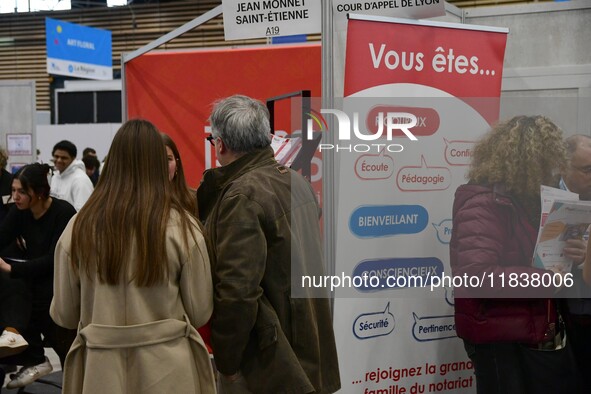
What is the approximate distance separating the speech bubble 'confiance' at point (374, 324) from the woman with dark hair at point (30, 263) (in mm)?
1645

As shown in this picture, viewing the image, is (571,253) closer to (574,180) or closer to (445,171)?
(574,180)

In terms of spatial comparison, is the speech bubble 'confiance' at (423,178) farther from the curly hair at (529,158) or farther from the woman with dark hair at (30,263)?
the woman with dark hair at (30,263)

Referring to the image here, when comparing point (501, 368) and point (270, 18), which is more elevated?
point (270, 18)

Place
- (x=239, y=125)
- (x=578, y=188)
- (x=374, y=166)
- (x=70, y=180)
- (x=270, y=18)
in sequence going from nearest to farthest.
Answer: (x=239, y=125) < (x=578, y=188) < (x=374, y=166) < (x=270, y=18) < (x=70, y=180)

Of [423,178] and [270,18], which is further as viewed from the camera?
[270,18]

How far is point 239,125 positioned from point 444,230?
3.43 feet

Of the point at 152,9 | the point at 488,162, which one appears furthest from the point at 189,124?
the point at 152,9

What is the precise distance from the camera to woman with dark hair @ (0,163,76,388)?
3646 millimetres

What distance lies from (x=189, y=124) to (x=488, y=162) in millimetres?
2956

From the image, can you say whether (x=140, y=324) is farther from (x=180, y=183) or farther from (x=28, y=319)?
(x=28, y=319)

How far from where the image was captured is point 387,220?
271 centimetres

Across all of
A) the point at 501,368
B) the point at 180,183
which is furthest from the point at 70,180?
the point at 501,368

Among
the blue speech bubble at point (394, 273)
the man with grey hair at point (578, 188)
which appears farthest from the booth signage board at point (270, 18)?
the man with grey hair at point (578, 188)

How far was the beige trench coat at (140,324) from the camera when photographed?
2.04 m
